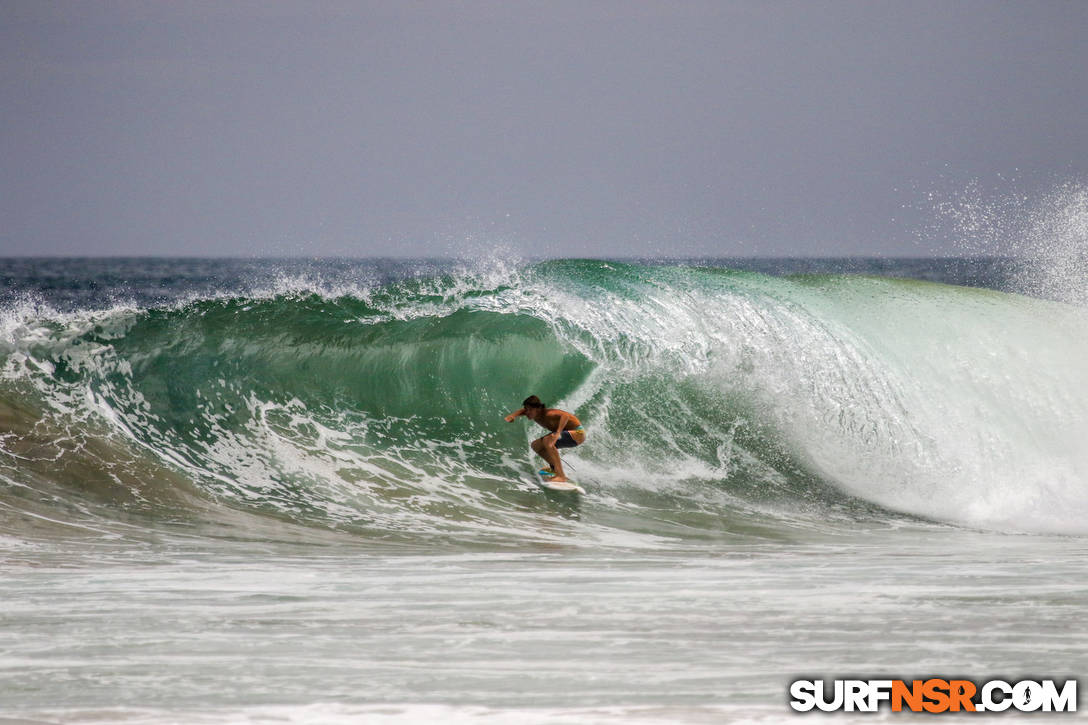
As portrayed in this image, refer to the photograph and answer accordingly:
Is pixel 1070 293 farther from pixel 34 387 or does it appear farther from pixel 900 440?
pixel 34 387

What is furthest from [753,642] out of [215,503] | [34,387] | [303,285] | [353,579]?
[303,285]

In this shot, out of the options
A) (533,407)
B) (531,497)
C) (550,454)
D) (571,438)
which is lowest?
(531,497)

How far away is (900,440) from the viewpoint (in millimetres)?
8328

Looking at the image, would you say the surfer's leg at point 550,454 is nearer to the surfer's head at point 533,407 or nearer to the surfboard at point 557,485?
the surfboard at point 557,485

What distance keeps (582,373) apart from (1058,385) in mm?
4080

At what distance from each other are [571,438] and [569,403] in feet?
4.12

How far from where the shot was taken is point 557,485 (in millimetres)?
7535

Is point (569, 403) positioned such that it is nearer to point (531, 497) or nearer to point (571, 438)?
point (571, 438)

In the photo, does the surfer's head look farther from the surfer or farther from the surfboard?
the surfboard

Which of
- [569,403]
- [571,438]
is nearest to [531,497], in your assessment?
[571,438]

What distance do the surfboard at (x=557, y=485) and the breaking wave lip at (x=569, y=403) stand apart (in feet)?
0.52

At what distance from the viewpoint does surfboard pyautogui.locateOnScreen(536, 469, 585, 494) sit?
7.52m

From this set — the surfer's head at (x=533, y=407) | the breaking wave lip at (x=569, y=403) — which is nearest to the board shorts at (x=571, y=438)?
the surfer's head at (x=533, y=407)

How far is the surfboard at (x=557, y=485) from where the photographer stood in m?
7.52
